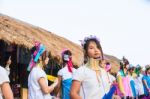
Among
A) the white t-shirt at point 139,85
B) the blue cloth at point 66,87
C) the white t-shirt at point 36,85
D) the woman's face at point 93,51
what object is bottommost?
the white t-shirt at point 139,85

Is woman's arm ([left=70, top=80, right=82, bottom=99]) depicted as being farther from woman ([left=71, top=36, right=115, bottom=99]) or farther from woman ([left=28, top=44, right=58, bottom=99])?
woman ([left=28, top=44, right=58, bottom=99])

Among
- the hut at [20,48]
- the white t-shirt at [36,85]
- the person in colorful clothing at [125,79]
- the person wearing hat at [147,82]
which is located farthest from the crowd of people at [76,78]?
the person wearing hat at [147,82]

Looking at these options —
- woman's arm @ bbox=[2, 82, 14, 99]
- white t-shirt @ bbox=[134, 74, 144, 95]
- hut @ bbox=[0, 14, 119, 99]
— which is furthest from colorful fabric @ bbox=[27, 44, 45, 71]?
white t-shirt @ bbox=[134, 74, 144, 95]

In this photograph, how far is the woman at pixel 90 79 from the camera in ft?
18.3

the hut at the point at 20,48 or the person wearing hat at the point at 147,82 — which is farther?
the person wearing hat at the point at 147,82

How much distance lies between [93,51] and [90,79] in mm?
310

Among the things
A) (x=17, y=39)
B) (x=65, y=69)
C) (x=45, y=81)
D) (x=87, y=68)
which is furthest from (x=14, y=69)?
(x=87, y=68)

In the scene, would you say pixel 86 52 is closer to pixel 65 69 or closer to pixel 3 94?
pixel 3 94

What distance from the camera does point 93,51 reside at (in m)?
5.61

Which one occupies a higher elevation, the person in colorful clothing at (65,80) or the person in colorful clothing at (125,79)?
the person in colorful clothing at (65,80)

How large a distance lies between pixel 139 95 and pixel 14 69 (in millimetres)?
4364

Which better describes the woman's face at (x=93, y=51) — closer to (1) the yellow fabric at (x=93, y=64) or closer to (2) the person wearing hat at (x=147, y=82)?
(1) the yellow fabric at (x=93, y=64)

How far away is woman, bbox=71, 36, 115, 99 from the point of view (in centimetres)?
557

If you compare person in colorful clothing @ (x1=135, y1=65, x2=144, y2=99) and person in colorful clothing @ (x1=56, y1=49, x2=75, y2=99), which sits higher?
person in colorful clothing @ (x1=56, y1=49, x2=75, y2=99)
